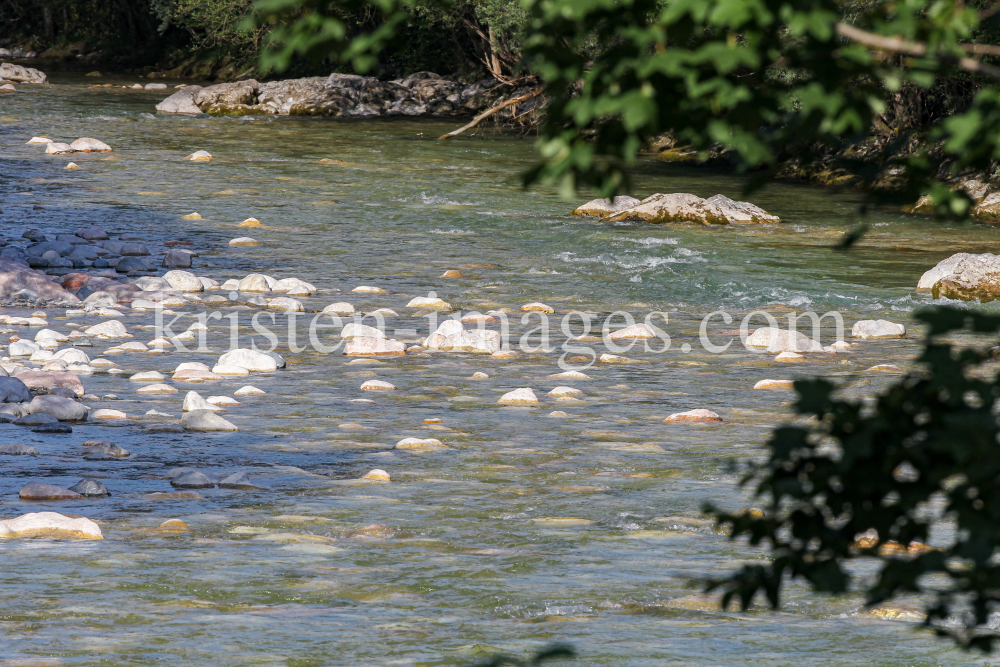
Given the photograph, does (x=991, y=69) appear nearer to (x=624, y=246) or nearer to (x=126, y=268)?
(x=126, y=268)

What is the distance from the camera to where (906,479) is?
7.20 ft

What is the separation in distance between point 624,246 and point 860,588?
10297 mm

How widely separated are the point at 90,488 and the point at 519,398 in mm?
3165

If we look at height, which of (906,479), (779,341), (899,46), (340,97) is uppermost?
(340,97)

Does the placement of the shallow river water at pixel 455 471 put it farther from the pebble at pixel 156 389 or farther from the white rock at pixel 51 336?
the white rock at pixel 51 336

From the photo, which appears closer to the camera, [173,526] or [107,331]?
[173,526]

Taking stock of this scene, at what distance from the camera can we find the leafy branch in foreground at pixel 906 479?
2023mm

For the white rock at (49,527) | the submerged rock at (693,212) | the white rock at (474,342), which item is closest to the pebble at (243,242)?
the submerged rock at (693,212)

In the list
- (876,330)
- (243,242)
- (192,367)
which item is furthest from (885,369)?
(243,242)

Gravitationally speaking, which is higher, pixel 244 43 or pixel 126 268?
pixel 244 43

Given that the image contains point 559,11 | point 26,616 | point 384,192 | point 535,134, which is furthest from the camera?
point 535,134

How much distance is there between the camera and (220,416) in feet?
24.3

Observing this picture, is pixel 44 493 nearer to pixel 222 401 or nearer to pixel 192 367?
pixel 222 401

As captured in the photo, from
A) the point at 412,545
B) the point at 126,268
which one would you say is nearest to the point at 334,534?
the point at 412,545
